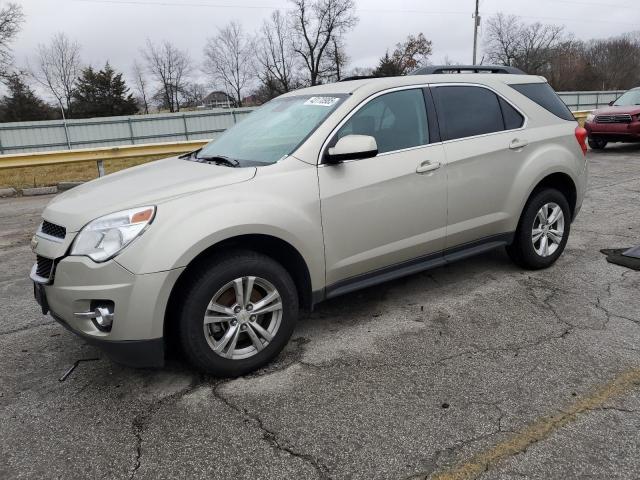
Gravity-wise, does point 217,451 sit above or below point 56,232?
below

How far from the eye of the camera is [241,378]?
3.04 meters

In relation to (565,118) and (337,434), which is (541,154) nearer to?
(565,118)

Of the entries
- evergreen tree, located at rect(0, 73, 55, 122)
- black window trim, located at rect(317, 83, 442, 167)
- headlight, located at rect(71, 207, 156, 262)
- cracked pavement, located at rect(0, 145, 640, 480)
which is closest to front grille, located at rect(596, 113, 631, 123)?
cracked pavement, located at rect(0, 145, 640, 480)

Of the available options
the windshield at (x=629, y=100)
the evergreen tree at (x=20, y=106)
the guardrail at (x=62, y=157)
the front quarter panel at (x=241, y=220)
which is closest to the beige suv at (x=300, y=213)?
the front quarter panel at (x=241, y=220)

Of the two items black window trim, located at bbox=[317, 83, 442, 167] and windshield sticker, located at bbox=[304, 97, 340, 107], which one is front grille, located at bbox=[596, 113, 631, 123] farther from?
windshield sticker, located at bbox=[304, 97, 340, 107]

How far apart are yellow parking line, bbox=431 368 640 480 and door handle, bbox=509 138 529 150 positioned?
6.46 feet

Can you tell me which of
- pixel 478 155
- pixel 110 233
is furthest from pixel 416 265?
pixel 110 233

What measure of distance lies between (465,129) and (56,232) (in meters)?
2.99

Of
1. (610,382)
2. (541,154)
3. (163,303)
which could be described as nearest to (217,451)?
(163,303)

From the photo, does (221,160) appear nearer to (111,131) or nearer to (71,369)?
(71,369)

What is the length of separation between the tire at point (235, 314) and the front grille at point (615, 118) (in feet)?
40.4

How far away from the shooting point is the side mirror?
10.4 feet

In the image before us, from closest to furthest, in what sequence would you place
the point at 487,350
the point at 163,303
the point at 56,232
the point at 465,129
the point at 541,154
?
the point at 163,303
the point at 56,232
the point at 487,350
the point at 465,129
the point at 541,154

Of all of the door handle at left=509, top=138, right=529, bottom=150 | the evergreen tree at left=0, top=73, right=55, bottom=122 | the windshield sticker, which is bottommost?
the door handle at left=509, top=138, right=529, bottom=150
